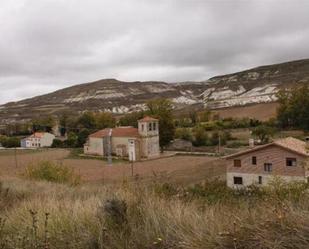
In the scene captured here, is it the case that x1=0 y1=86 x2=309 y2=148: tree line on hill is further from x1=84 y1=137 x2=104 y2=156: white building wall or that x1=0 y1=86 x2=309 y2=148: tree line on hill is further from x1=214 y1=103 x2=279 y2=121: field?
x1=214 y1=103 x2=279 y2=121: field

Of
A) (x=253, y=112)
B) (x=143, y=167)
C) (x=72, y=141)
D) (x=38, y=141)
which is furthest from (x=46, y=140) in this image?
(x=253, y=112)

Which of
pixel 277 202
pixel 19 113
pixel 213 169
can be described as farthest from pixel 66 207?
pixel 19 113

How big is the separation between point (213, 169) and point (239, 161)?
8713mm

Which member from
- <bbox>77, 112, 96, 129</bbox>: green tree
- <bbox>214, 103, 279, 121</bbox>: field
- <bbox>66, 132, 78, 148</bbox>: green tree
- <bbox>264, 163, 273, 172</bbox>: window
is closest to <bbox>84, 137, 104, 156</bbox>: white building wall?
<bbox>66, 132, 78, 148</bbox>: green tree

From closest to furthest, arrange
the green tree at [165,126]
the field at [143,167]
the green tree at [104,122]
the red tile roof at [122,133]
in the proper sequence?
the field at [143,167]
the red tile roof at [122,133]
the green tree at [165,126]
the green tree at [104,122]

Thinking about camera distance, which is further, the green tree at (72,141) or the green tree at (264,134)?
the green tree at (72,141)

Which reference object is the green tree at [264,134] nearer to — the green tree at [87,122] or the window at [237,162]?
the window at [237,162]

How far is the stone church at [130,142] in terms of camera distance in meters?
66.3

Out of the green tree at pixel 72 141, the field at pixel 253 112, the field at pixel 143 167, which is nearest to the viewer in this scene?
the field at pixel 143 167

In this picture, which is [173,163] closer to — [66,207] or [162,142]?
[162,142]

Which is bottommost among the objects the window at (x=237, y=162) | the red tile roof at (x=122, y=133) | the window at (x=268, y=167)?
the window at (x=268, y=167)

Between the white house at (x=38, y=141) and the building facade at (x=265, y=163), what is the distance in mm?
60231

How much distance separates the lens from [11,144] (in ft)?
306

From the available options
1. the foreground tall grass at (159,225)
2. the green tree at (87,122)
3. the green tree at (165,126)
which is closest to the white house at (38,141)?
the green tree at (87,122)
